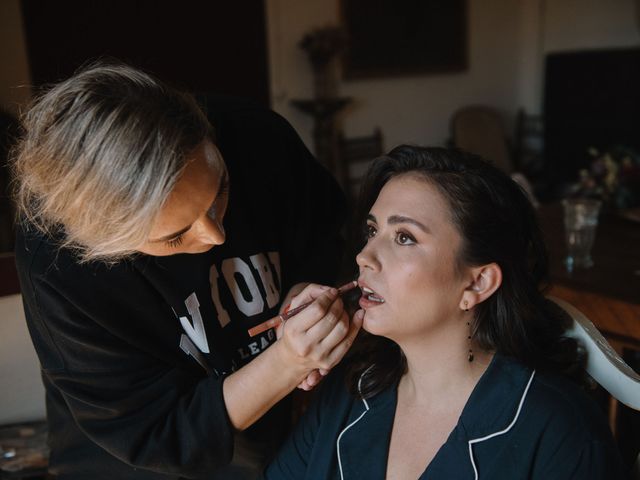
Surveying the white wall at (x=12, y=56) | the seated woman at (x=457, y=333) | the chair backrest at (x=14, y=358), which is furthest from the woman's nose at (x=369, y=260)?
the white wall at (x=12, y=56)

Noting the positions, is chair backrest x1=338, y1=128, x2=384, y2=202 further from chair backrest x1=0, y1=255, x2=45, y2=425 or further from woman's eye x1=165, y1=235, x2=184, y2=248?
woman's eye x1=165, y1=235, x2=184, y2=248

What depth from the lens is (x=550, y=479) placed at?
1.13 meters

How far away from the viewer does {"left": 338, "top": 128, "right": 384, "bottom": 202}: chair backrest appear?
503 cm

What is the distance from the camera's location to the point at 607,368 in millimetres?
1284

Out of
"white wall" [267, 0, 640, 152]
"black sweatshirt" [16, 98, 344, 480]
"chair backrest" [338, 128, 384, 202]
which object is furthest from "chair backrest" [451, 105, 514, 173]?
"black sweatshirt" [16, 98, 344, 480]

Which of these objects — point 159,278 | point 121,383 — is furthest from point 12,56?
point 121,383

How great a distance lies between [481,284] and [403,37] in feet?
14.2

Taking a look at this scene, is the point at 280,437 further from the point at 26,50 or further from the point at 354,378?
the point at 26,50

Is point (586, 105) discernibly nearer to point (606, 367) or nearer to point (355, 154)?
point (355, 154)

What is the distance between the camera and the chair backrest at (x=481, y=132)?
5.68 meters

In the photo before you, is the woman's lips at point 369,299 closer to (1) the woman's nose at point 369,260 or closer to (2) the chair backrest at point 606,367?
(1) the woman's nose at point 369,260

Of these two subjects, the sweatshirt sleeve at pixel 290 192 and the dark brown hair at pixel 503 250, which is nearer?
the dark brown hair at pixel 503 250

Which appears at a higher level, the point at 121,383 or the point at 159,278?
the point at 159,278

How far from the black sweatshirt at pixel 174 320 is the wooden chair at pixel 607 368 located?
2.13 ft
